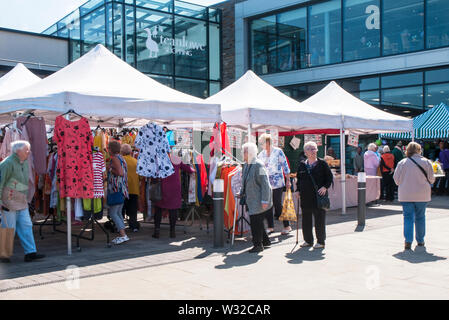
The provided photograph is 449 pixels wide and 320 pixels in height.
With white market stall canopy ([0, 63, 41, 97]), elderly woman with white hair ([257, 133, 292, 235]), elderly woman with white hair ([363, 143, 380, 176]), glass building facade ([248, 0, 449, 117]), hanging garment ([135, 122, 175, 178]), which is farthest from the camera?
glass building facade ([248, 0, 449, 117])

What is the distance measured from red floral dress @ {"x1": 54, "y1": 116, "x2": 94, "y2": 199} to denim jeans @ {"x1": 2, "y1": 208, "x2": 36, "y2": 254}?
25.6 inches

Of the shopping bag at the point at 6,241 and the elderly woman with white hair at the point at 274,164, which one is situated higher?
the elderly woman with white hair at the point at 274,164

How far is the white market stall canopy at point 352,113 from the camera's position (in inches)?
483

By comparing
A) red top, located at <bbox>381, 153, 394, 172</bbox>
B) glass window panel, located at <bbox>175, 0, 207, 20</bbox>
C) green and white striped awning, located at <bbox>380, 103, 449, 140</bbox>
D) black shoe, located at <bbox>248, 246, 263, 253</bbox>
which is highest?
glass window panel, located at <bbox>175, 0, 207, 20</bbox>

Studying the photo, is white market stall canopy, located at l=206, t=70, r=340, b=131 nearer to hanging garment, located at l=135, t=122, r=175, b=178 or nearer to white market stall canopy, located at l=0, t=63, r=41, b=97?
hanging garment, located at l=135, t=122, r=175, b=178

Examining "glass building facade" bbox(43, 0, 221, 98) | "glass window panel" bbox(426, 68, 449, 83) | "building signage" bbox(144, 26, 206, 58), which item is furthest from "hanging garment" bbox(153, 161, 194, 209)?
"glass window panel" bbox(426, 68, 449, 83)

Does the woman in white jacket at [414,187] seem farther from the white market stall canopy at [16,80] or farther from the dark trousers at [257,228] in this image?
the white market stall canopy at [16,80]

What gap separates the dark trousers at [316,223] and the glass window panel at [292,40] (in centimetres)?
1652

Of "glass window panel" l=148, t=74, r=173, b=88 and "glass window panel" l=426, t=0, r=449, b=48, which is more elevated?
"glass window panel" l=426, t=0, r=449, b=48

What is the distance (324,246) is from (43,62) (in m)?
16.4

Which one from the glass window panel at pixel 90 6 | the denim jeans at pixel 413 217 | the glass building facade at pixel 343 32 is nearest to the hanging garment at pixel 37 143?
the denim jeans at pixel 413 217

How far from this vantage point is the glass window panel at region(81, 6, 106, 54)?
67.2 feet
